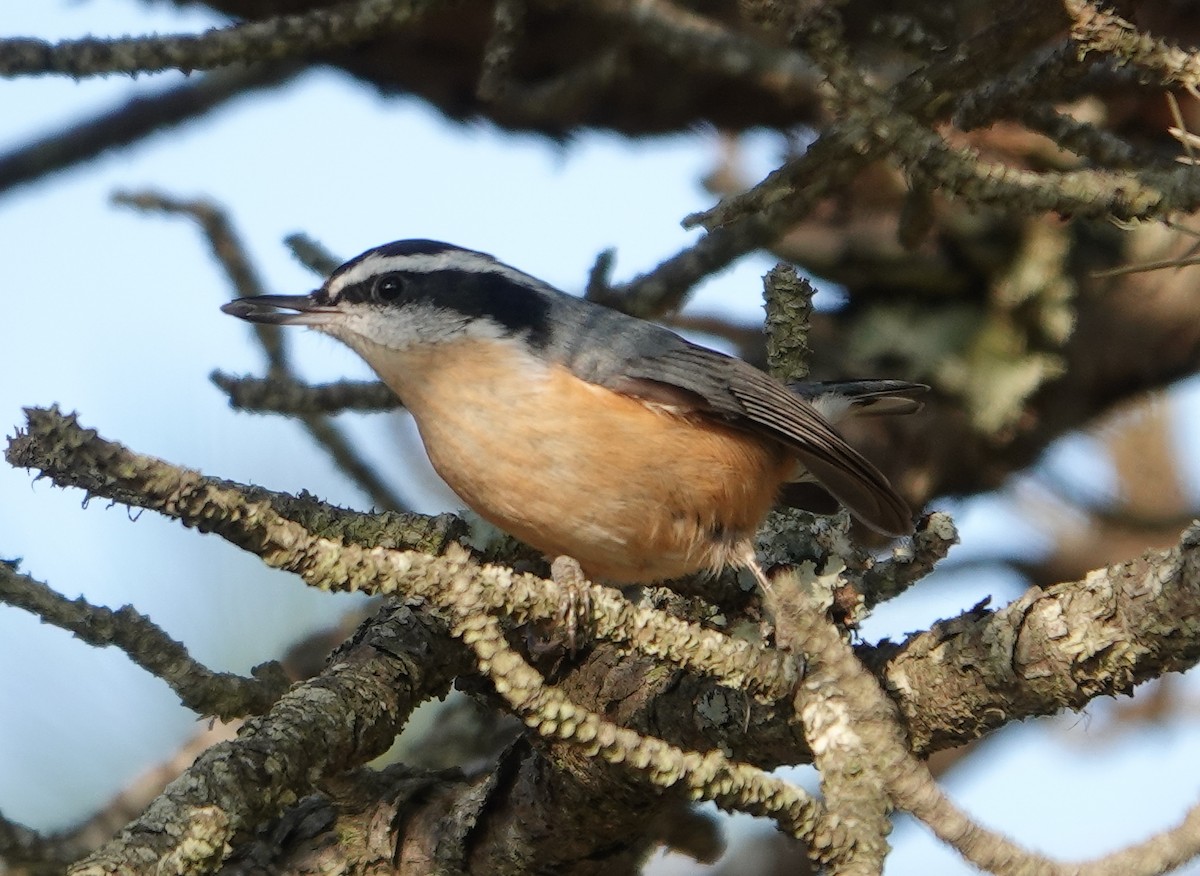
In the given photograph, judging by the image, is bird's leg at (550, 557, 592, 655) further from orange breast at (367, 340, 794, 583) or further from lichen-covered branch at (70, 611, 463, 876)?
orange breast at (367, 340, 794, 583)

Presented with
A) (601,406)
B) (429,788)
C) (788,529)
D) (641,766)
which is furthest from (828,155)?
(429,788)

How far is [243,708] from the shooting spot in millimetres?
2783

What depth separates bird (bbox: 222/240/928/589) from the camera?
3.36 metres

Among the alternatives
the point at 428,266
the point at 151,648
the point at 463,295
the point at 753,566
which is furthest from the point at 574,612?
the point at 428,266

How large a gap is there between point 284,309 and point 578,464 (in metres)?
0.98

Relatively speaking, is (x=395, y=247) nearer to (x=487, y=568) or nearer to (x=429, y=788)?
(x=429, y=788)

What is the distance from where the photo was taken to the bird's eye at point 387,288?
380cm

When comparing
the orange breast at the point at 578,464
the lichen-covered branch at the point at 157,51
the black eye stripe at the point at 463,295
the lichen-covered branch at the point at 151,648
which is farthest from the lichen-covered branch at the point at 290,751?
the lichen-covered branch at the point at 157,51

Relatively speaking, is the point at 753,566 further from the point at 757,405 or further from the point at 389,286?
the point at 389,286

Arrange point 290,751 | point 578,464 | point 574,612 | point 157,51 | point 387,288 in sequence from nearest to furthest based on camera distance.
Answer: point 574,612
point 290,751
point 157,51
point 578,464
point 387,288

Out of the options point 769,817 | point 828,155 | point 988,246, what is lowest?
point 769,817

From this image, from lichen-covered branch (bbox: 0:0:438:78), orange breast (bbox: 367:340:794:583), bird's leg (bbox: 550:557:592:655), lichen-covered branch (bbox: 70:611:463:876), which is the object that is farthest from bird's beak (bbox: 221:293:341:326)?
bird's leg (bbox: 550:557:592:655)

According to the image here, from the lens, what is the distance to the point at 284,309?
3756mm

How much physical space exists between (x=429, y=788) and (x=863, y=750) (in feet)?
3.96
